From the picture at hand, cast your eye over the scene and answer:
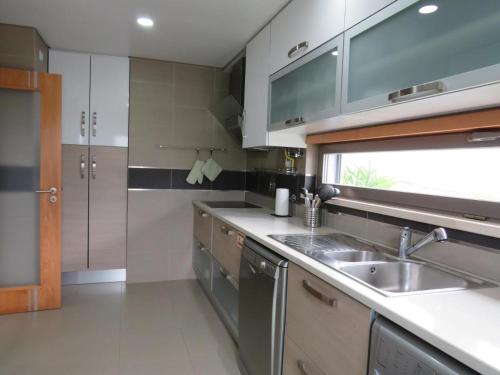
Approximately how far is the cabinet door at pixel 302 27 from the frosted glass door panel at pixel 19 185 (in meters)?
1.95

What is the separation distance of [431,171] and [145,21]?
6.92 feet

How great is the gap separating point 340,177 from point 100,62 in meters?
2.50

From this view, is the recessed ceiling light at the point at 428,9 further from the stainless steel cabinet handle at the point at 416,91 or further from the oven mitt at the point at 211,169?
the oven mitt at the point at 211,169

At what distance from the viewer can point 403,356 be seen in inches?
33.2

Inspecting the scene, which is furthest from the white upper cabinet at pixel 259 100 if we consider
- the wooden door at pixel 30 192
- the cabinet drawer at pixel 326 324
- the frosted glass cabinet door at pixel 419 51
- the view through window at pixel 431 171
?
the wooden door at pixel 30 192

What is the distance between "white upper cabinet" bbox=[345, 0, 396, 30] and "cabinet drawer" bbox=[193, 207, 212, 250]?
1888 millimetres

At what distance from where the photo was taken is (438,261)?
1.39 metres

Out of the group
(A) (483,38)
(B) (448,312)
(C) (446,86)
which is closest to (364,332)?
(B) (448,312)

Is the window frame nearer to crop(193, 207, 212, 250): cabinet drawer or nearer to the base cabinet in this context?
crop(193, 207, 212, 250): cabinet drawer

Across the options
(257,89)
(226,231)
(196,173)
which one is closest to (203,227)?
(196,173)

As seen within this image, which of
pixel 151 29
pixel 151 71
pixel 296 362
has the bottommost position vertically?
pixel 296 362

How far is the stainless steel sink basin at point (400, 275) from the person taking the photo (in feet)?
4.33

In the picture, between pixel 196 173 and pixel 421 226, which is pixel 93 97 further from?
pixel 421 226

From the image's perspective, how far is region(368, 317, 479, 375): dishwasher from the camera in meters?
0.75
